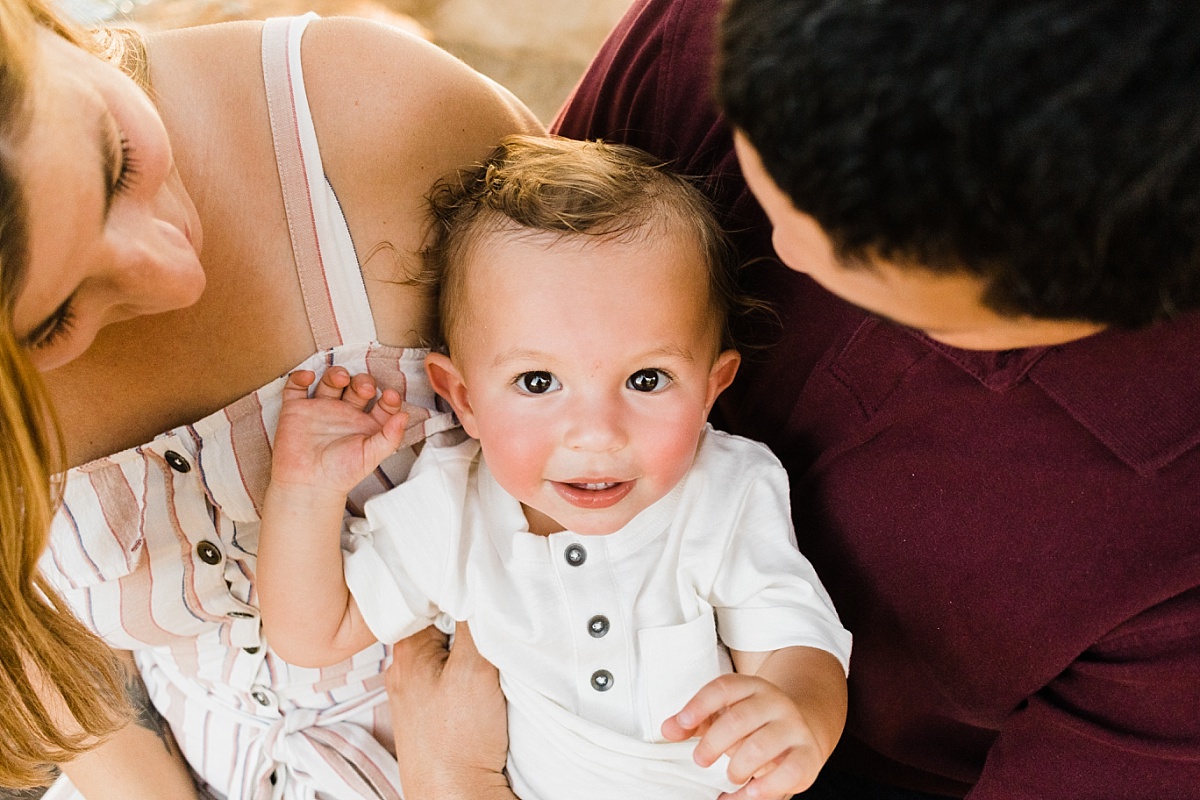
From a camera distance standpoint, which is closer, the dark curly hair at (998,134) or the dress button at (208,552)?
the dark curly hair at (998,134)

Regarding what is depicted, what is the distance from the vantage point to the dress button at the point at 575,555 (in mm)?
1126

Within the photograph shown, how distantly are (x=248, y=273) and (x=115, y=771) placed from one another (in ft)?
2.19

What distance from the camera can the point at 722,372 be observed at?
1.16 metres

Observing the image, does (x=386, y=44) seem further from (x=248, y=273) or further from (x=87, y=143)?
(x=87, y=143)

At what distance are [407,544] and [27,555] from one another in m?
0.39

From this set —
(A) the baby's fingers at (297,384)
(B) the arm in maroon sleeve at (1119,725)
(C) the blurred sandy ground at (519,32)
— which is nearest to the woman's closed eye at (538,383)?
(A) the baby's fingers at (297,384)

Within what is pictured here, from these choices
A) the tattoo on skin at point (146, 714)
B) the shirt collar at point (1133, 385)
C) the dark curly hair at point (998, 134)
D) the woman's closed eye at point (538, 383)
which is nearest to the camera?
the dark curly hair at point (998, 134)

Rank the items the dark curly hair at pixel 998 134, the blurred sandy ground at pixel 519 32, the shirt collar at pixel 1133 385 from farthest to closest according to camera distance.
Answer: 1. the blurred sandy ground at pixel 519 32
2. the shirt collar at pixel 1133 385
3. the dark curly hair at pixel 998 134

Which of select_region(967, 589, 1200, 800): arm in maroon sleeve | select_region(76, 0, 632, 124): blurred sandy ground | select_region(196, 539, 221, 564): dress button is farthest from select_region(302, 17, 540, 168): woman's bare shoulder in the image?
select_region(76, 0, 632, 124): blurred sandy ground

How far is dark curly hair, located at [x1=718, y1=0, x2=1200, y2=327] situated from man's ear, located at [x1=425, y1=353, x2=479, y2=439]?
22.9 inches

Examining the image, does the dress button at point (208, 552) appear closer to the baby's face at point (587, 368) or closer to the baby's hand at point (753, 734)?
the baby's face at point (587, 368)

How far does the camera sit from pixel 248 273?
1073 millimetres

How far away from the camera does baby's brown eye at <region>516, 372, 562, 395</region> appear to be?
106cm

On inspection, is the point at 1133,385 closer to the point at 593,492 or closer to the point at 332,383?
the point at 593,492
